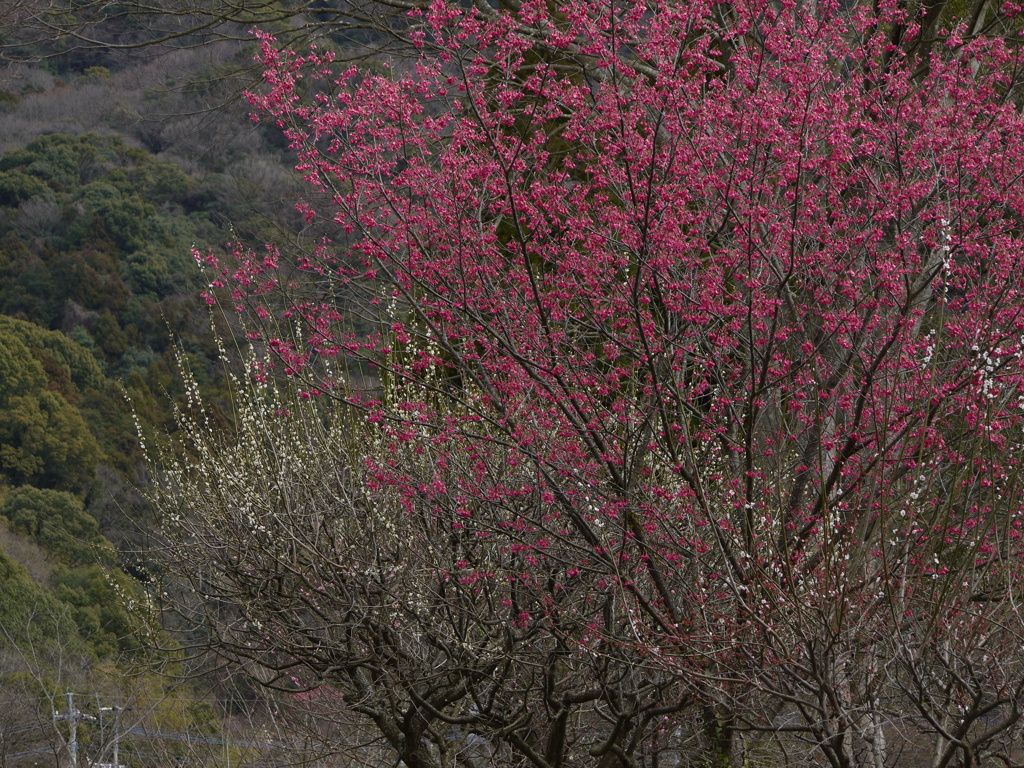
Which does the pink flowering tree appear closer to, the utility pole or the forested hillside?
the utility pole

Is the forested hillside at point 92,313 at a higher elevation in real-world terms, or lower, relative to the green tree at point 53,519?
higher

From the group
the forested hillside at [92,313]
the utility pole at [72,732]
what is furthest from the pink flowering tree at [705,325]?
the forested hillside at [92,313]

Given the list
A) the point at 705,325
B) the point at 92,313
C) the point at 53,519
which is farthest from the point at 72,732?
the point at 92,313

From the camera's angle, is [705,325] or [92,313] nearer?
[705,325]

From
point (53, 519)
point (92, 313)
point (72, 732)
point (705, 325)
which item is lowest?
point (53, 519)

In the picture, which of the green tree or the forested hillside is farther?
the green tree

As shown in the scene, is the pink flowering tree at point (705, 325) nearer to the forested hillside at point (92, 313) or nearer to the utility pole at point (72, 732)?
the utility pole at point (72, 732)

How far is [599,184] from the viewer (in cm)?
505

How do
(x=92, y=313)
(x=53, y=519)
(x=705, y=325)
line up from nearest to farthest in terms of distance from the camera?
1. (x=705, y=325)
2. (x=53, y=519)
3. (x=92, y=313)

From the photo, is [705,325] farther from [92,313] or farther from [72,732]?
[92,313]

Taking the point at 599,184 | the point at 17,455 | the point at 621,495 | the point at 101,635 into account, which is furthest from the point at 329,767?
the point at 17,455

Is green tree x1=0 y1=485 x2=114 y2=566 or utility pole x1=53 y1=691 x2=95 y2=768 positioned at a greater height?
utility pole x1=53 y1=691 x2=95 y2=768

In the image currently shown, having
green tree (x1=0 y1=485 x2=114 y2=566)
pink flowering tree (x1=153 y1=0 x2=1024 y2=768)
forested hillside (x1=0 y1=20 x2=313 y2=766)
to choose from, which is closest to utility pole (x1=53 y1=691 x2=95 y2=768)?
forested hillside (x1=0 y1=20 x2=313 y2=766)

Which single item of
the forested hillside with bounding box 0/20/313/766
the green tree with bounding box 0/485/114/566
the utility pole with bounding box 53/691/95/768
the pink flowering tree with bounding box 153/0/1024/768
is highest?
the pink flowering tree with bounding box 153/0/1024/768
